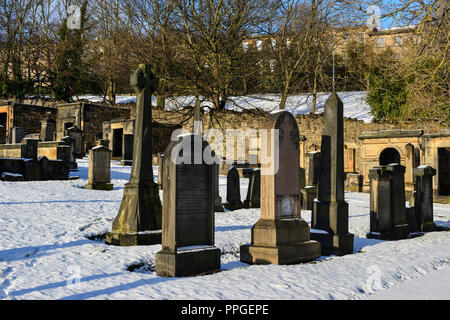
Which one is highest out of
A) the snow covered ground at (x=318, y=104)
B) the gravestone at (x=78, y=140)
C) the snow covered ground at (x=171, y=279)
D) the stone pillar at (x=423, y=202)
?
the snow covered ground at (x=318, y=104)

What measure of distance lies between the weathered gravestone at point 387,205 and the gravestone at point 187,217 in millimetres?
5015

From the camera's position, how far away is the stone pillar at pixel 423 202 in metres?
11.4

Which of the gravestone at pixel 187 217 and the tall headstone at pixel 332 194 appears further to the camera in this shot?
the tall headstone at pixel 332 194

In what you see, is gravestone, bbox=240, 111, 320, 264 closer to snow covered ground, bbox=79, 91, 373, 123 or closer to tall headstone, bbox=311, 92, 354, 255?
tall headstone, bbox=311, 92, 354, 255

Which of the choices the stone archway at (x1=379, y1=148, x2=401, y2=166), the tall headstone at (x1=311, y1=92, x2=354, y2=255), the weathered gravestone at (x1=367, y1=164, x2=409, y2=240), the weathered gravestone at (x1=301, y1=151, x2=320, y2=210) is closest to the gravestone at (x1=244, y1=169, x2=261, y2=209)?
the weathered gravestone at (x1=301, y1=151, x2=320, y2=210)

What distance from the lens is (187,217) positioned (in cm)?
613

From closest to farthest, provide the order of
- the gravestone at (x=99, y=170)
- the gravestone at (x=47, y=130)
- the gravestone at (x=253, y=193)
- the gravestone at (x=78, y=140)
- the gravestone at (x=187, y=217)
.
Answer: the gravestone at (x=187, y=217), the gravestone at (x=253, y=193), the gravestone at (x=99, y=170), the gravestone at (x=47, y=130), the gravestone at (x=78, y=140)

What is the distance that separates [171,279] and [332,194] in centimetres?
396

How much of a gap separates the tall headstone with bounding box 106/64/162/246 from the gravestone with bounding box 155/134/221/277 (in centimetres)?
195

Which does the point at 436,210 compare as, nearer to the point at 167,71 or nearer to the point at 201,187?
the point at 201,187

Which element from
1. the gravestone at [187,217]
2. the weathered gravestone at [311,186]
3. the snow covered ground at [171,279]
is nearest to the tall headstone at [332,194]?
the snow covered ground at [171,279]

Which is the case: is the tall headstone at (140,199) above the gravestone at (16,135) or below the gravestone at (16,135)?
below

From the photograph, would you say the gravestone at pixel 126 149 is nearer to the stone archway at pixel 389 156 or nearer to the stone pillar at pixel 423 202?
the stone archway at pixel 389 156

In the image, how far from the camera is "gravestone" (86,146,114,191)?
14.3 meters
